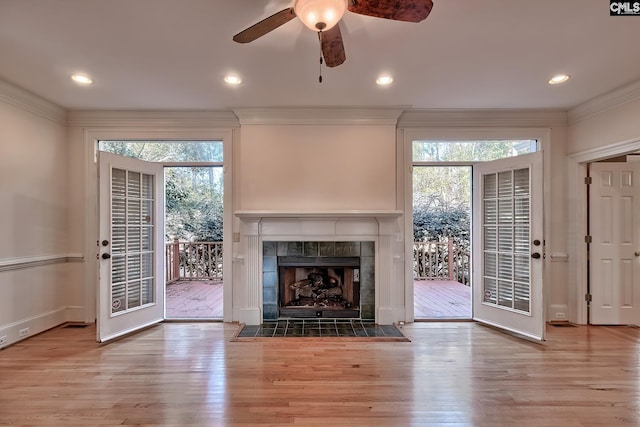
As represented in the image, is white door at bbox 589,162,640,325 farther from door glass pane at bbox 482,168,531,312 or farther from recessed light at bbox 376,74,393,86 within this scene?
recessed light at bbox 376,74,393,86

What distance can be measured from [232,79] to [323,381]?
9.22 ft

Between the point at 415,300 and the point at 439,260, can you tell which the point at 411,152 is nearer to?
the point at 415,300

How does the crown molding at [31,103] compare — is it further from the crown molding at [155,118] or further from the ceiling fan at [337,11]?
the ceiling fan at [337,11]

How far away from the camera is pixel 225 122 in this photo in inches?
149

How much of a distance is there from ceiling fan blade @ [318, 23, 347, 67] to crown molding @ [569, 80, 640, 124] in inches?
123

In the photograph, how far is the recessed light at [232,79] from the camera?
9.36 feet

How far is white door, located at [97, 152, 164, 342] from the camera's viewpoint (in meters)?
3.20

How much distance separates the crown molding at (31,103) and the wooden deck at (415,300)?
284 cm

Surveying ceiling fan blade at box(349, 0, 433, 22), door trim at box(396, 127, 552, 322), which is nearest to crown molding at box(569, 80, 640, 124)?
door trim at box(396, 127, 552, 322)

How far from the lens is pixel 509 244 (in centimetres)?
351

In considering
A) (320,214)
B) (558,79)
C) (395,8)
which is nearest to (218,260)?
(320,214)

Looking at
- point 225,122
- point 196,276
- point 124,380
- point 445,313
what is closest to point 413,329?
point 445,313

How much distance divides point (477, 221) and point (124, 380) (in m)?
4.04

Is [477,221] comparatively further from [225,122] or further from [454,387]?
[225,122]
